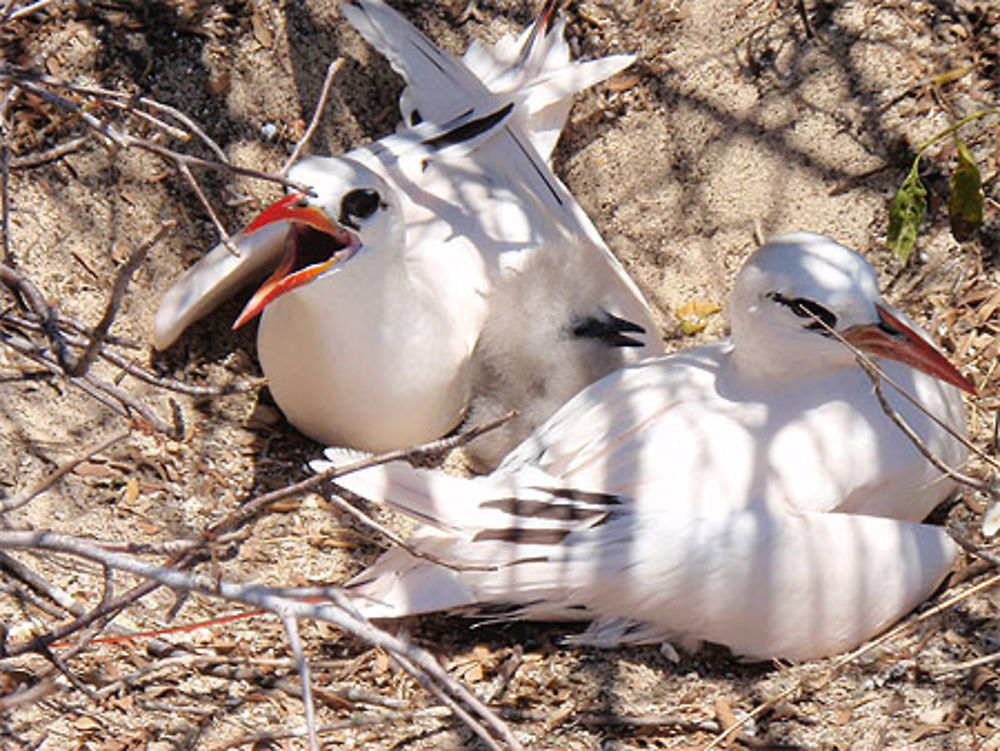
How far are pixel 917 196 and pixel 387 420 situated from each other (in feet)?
4.26

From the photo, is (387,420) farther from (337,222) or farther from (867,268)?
(867,268)

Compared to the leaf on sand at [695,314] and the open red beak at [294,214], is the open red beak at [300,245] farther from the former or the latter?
the leaf on sand at [695,314]

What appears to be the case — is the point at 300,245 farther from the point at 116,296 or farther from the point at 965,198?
the point at 116,296

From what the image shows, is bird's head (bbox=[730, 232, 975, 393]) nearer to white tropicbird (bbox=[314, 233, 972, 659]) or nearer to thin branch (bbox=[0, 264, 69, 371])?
white tropicbird (bbox=[314, 233, 972, 659])

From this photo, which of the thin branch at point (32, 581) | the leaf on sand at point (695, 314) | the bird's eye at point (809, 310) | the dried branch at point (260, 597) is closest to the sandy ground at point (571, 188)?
the leaf on sand at point (695, 314)

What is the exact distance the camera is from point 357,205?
3.62m

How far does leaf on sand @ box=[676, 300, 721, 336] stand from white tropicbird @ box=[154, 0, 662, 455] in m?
0.22

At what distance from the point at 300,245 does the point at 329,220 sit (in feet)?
0.51

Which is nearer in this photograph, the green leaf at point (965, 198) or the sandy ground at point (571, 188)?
the sandy ground at point (571, 188)

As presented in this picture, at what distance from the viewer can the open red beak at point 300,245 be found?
3.46 m

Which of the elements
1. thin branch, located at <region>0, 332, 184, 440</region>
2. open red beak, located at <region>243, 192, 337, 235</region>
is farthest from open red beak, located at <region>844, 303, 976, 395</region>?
thin branch, located at <region>0, 332, 184, 440</region>

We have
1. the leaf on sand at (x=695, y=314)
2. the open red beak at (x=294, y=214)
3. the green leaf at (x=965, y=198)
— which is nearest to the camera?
the open red beak at (x=294, y=214)

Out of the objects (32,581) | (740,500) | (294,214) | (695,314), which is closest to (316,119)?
(294,214)

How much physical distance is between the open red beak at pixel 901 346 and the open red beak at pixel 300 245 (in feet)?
3.65
